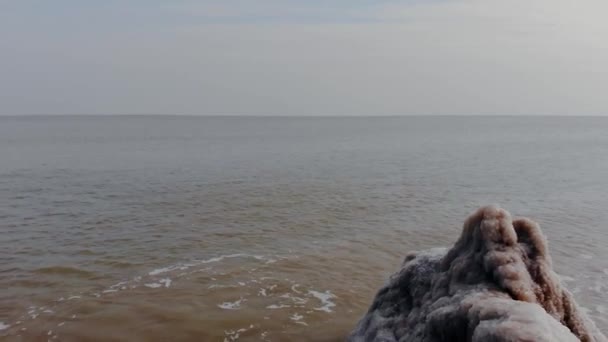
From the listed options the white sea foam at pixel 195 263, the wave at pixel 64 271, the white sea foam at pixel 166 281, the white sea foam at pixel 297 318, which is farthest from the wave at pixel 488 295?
the wave at pixel 64 271

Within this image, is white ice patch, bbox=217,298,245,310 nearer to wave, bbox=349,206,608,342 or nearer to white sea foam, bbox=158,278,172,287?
white sea foam, bbox=158,278,172,287

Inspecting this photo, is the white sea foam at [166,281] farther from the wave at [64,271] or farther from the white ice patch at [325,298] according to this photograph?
the white ice patch at [325,298]

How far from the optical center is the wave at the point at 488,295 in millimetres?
3307

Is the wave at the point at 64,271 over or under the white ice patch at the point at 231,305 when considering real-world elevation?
under

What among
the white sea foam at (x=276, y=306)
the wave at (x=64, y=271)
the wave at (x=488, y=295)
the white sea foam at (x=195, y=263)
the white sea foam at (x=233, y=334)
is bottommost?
the white sea foam at (x=195, y=263)

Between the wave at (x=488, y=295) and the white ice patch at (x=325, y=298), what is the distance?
2.83 metres

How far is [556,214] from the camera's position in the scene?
17.1 m

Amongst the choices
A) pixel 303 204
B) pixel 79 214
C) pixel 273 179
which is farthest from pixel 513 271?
pixel 273 179

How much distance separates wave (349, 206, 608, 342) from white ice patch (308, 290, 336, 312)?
2831 mm

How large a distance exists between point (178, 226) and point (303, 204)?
5.37 m

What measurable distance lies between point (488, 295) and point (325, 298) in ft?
17.5

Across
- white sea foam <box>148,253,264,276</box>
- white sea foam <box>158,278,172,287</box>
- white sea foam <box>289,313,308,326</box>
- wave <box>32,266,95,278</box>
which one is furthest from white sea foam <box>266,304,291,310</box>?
wave <box>32,266,95,278</box>

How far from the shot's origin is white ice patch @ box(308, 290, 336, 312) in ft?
27.8

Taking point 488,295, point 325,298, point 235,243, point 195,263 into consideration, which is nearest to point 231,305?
point 325,298
